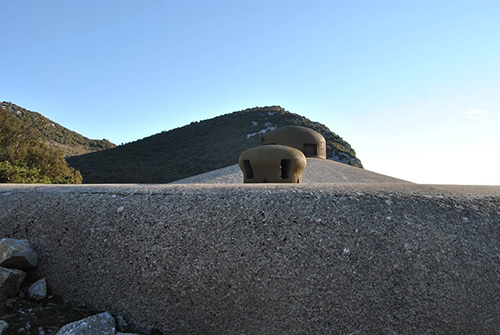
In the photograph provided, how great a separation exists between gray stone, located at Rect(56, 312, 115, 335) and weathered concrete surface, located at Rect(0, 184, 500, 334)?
310 millimetres

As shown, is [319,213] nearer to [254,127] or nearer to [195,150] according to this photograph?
[195,150]

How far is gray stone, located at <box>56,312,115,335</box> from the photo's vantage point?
3.71m

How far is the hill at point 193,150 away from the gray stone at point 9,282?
90.3 feet

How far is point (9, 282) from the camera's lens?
431cm

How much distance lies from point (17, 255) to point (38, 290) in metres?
0.55

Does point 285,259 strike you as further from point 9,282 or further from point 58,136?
point 58,136

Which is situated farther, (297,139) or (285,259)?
(297,139)

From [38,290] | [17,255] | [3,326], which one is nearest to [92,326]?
[3,326]

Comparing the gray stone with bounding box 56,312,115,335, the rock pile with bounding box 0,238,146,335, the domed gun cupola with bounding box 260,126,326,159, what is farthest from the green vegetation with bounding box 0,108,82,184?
the gray stone with bounding box 56,312,115,335

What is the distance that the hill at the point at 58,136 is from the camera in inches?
1302

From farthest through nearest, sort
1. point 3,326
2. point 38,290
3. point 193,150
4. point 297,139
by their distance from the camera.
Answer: point 193,150 < point 297,139 < point 38,290 < point 3,326

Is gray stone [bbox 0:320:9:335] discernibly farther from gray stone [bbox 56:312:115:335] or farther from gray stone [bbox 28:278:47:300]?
gray stone [bbox 28:278:47:300]

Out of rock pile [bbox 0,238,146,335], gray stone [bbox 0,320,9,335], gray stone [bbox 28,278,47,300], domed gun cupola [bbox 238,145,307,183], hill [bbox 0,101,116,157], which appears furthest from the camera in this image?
Result: hill [bbox 0,101,116,157]

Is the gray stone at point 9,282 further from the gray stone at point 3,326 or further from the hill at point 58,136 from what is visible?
the hill at point 58,136
